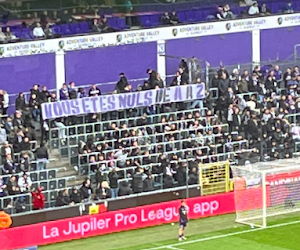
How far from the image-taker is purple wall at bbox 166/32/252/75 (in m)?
44.1

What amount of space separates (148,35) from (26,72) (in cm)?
475

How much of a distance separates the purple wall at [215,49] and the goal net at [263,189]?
8.02 metres

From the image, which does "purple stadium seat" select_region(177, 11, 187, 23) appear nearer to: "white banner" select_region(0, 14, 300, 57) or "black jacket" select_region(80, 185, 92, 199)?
"white banner" select_region(0, 14, 300, 57)

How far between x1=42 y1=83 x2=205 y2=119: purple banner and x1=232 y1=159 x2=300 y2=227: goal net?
504 centimetres

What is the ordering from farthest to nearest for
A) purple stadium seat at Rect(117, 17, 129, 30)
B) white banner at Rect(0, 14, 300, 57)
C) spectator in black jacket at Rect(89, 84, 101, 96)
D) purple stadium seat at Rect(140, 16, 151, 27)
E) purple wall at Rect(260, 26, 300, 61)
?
1. purple wall at Rect(260, 26, 300, 61)
2. purple stadium seat at Rect(140, 16, 151, 27)
3. purple stadium seat at Rect(117, 17, 129, 30)
4. white banner at Rect(0, 14, 300, 57)
5. spectator in black jacket at Rect(89, 84, 101, 96)

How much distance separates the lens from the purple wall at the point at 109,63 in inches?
1644

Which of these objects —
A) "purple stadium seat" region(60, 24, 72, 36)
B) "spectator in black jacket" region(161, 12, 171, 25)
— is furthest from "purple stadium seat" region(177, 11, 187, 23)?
"purple stadium seat" region(60, 24, 72, 36)

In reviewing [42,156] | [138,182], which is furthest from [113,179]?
[42,156]

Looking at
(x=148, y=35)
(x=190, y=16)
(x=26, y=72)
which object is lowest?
(x=26, y=72)

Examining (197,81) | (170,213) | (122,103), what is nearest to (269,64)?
(197,81)

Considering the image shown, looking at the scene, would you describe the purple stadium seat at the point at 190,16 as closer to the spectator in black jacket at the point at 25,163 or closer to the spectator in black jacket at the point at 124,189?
the spectator in black jacket at the point at 124,189

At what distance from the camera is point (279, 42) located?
46.5 metres

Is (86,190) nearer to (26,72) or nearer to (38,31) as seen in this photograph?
(26,72)

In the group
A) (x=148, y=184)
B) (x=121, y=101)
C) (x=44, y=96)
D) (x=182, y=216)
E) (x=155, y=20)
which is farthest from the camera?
(x=155, y=20)
